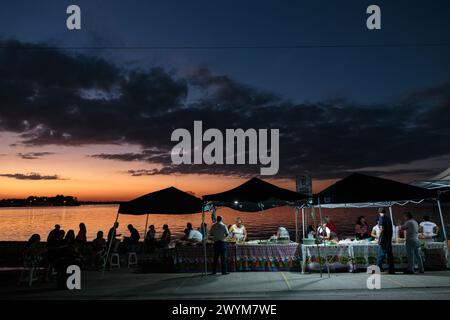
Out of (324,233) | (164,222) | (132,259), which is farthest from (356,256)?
→ (164,222)

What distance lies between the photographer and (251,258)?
1308cm

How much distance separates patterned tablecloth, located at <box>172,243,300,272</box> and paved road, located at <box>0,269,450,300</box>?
1.99ft

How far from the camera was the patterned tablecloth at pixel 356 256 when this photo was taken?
40.7ft

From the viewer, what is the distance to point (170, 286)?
1023 cm

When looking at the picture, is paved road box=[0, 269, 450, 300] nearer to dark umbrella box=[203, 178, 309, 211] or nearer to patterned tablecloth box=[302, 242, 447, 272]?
patterned tablecloth box=[302, 242, 447, 272]

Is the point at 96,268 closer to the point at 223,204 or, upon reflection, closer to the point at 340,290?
the point at 223,204

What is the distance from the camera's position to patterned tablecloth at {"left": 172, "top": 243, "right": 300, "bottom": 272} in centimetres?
1300

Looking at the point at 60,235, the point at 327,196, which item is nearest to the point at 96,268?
the point at 60,235

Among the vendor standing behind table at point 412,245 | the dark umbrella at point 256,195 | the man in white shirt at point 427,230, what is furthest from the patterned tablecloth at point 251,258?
the man in white shirt at point 427,230

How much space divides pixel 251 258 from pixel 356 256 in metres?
3.25

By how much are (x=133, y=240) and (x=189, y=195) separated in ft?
14.8

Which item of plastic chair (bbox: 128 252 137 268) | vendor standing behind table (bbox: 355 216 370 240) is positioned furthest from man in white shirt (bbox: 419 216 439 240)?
plastic chair (bbox: 128 252 137 268)

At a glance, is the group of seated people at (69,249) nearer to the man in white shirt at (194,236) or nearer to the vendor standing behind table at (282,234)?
the man in white shirt at (194,236)

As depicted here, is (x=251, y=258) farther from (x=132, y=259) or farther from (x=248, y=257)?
(x=132, y=259)
